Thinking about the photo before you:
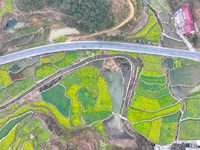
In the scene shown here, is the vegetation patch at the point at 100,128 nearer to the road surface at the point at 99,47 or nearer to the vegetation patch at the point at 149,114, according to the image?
the vegetation patch at the point at 149,114

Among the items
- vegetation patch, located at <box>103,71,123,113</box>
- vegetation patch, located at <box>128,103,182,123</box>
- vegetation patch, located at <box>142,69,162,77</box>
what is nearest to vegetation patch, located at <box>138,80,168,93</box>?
vegetation patch, located at <box>142,69,162,77</box>

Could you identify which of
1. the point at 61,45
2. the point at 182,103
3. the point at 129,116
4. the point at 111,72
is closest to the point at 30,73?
the point at 61,45

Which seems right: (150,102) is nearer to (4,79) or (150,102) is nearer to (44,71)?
(44,71)

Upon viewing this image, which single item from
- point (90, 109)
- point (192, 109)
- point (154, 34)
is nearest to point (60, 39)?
point (90, 109)

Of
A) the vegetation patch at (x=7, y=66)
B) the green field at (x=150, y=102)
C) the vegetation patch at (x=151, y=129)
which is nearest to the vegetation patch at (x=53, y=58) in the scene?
the vegetation patch at (x=7, y=66)

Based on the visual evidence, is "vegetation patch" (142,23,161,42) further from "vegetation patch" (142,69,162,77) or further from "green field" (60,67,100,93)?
"green field" (60,67,100,93)

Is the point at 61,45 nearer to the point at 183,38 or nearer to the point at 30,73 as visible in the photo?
the point at 30,73
